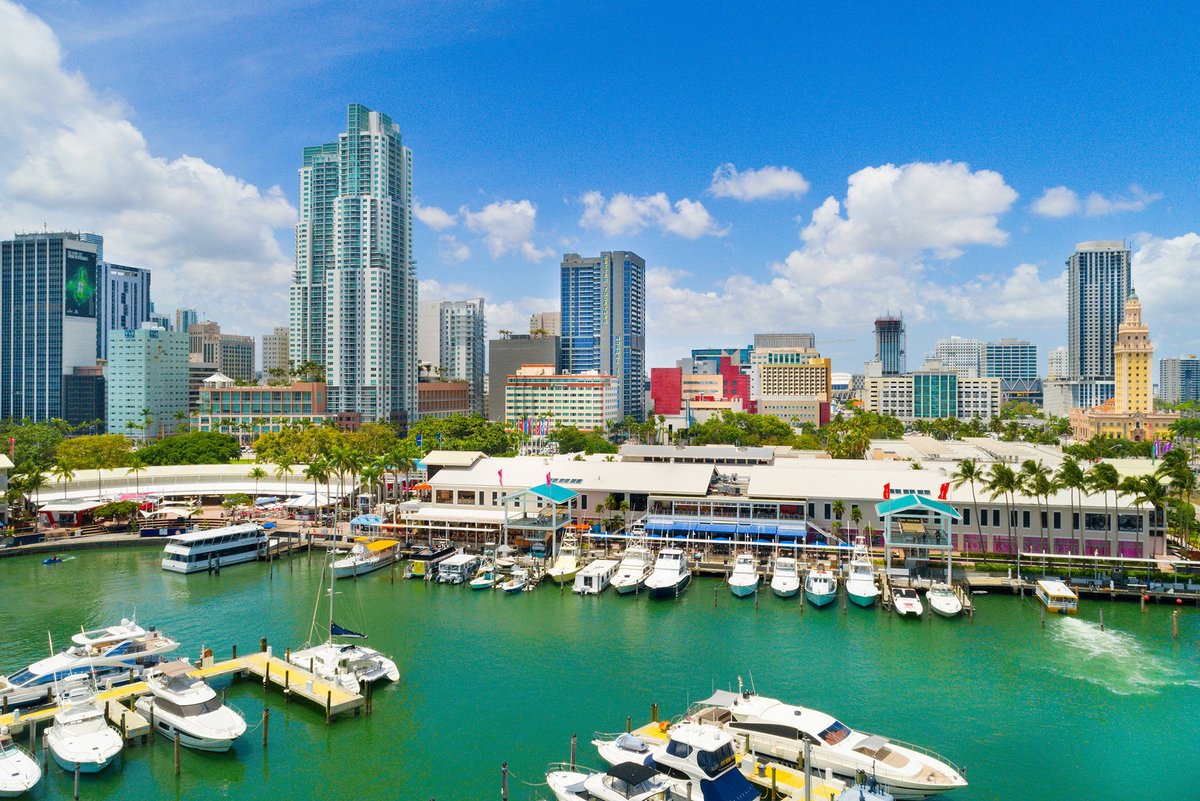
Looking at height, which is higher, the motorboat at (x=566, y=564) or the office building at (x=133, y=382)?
the office building at (x=133, y=382)

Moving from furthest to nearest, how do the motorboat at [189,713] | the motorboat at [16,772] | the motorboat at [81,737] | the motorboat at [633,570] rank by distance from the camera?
the motorboat at [633,570] → the motorboat at [189,713] → the motorboat at [81,737] → the motorboat at [16,772]

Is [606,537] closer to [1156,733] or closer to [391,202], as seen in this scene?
[1156,733]

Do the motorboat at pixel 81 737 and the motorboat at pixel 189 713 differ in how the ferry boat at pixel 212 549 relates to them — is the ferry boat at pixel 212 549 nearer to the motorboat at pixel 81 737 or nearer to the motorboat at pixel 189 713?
the motorboat at pixel 189 713

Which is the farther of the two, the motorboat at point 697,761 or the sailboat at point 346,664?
the sailboat at point 346,664

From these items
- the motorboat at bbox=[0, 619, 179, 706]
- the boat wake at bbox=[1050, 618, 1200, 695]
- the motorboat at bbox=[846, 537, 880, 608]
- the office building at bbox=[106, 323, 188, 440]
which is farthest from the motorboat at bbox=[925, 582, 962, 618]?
the office building at bbox=[106, 323, 188, 440]

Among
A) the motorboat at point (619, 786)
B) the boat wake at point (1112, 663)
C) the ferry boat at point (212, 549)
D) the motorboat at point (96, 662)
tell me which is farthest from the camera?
the ferry boat at point (212, 549)

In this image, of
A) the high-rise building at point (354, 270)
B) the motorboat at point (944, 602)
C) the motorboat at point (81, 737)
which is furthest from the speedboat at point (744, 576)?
the high-rise building at point (354, 270)

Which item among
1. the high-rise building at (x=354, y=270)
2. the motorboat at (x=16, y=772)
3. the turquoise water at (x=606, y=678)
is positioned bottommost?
the turquoise water at (x=606, y=678)

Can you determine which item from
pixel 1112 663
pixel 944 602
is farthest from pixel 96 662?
pixel 1112 663
